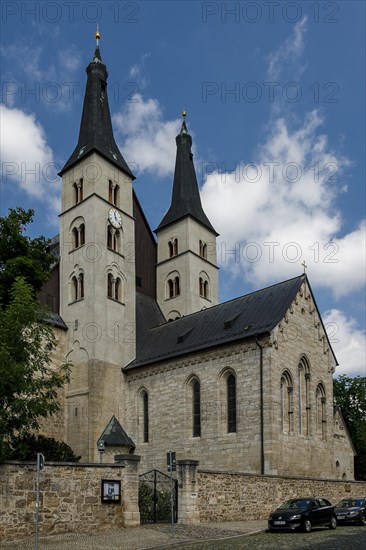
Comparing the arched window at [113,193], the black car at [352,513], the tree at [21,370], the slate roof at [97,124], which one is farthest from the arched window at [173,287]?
the tree at [21,370]

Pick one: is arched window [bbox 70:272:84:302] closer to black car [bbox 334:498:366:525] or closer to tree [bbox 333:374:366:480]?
black car [bbox 334:498:366:525]

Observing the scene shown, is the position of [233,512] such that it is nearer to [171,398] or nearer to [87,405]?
[171,398]

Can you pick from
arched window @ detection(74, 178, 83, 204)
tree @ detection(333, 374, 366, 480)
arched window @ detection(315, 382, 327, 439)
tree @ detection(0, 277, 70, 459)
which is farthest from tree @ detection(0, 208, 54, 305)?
tree @ detection(333, 374, 366, 480)

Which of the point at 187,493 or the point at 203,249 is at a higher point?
the point at 203,249

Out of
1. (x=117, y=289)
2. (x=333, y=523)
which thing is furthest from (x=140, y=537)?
→ (x=117, y=289)

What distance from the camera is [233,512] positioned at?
23.2 m

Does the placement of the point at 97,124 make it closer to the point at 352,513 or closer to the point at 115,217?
the point at 115,217

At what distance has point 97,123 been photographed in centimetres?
4353

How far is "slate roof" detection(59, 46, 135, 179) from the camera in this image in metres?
42.3

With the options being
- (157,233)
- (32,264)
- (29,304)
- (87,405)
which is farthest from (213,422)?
(157,233)

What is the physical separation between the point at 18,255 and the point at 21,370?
9.27 m

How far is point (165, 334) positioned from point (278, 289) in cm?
829

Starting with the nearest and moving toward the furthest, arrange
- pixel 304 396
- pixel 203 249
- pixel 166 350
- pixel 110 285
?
pixel 304 396, pixel 166 350, pixel 110 285, pixel 203 249

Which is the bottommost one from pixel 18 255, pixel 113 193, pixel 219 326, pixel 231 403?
pixel 231 403
